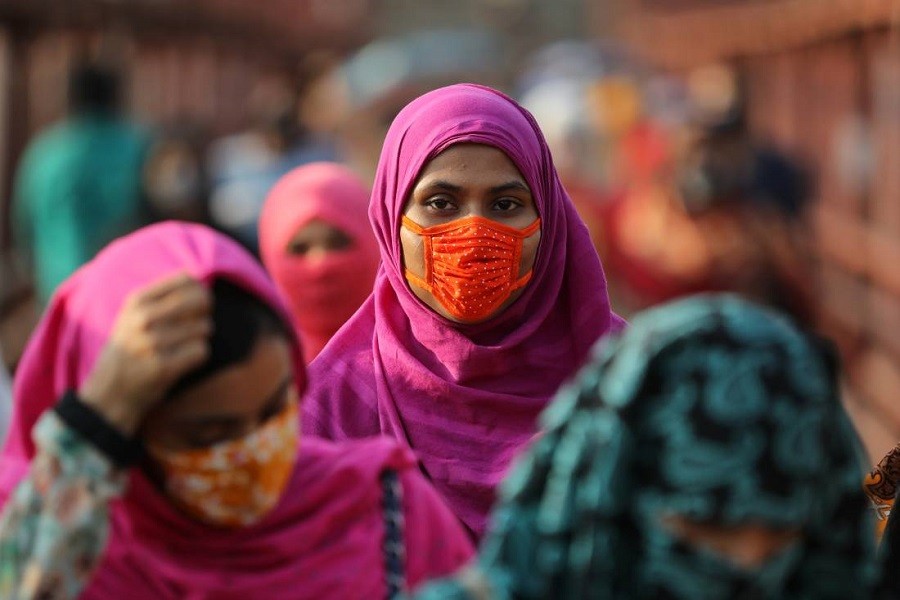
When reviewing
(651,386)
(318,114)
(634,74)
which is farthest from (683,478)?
(634,74)

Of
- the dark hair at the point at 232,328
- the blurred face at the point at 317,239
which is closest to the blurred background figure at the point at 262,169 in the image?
the blurred face at the point at 317,239

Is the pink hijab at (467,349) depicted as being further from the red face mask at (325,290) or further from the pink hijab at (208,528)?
the red face mask at (325,290)

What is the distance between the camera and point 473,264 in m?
4.81

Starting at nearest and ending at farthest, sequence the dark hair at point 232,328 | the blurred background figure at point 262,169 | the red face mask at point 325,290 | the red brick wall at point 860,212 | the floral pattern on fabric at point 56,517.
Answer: the floral pattern on fabric at point 56,517 < the dark hair at point 232,328 < the red face mask at point 325,290 < the blurred background figure at point 262,169 < the red brick wall at point 860,212

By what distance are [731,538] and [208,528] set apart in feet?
2.93

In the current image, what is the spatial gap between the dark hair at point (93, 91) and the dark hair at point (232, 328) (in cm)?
915

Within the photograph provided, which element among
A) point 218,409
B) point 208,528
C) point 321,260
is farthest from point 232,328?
point 321,260

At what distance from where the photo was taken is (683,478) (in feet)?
9.84

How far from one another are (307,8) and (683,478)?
3462 centimetres

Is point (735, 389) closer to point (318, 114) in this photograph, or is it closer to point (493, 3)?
point (318, 114)

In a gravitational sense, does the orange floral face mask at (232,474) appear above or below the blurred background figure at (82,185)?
above

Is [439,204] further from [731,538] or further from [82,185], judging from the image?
[82,185]

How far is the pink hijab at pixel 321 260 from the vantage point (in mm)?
6566

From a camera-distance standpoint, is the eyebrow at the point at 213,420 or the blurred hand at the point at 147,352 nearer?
the blurred hand at the point at 147,352
